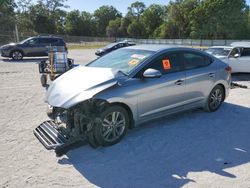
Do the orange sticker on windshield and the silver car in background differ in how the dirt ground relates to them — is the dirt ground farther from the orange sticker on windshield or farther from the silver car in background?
the orange sticker on windshield

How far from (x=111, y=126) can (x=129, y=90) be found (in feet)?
2.25

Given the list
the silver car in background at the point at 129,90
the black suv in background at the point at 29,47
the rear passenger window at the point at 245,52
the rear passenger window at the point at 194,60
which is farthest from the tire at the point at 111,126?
the black suv in background at the point at 29,47

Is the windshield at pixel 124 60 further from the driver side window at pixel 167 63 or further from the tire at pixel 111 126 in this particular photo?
the tire at pixel 111 126

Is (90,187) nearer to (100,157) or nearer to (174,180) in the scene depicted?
(100,157)

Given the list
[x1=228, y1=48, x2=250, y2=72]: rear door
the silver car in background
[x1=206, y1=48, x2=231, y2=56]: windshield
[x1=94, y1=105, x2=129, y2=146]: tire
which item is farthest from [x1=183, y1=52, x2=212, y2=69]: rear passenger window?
[x1=206, y1=48, x2=231, y2=56]: windshield

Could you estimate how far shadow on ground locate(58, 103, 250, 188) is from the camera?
156 inches

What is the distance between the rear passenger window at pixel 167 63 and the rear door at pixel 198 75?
21 centimetres

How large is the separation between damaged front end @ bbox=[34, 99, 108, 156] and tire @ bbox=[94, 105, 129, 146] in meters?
0.08

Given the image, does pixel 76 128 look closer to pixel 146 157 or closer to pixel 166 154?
pixel 146 157

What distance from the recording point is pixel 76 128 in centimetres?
464

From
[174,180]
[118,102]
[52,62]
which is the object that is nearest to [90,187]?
[174,180]

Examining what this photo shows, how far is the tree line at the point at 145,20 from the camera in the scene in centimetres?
6312

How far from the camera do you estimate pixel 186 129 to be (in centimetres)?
579

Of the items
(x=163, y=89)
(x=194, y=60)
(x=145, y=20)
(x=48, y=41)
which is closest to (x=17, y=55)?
(x=48, y=41)
